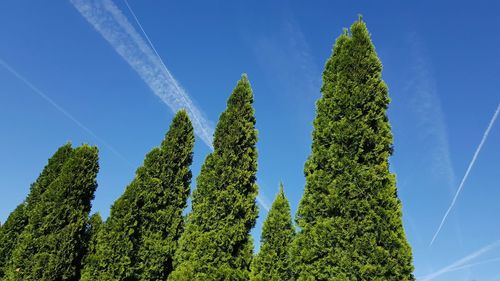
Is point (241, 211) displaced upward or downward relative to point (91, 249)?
upward

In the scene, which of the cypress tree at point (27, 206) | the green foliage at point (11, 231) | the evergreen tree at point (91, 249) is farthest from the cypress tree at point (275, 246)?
the green foliage at point (11, 231)

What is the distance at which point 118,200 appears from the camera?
14422 millimetres

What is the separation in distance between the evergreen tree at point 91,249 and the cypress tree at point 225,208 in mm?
2906

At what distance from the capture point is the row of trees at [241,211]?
10.0 meters

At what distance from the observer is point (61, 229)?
14.8m

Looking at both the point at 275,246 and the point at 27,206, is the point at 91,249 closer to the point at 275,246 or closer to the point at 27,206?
the point at 27,206

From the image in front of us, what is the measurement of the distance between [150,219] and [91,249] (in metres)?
2.71

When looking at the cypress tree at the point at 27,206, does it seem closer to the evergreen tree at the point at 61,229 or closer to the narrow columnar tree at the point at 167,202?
the evergreen tree at the point at 61,229

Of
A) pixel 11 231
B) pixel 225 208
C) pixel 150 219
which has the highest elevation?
pixel 225 208

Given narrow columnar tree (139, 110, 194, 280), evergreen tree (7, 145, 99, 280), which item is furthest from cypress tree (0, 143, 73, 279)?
narrow columnar tree (139, 110, 194, 280)

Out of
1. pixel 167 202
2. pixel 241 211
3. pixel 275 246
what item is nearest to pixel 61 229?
pixel 167 202

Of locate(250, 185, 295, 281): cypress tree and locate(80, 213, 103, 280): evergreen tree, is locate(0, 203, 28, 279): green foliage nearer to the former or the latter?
locate(80, 213, 103, 280): evergreen tree

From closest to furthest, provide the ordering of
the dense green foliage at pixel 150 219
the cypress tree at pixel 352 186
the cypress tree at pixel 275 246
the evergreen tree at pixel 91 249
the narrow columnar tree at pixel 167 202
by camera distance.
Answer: the cypress tree at pixel 352 186
the cypress tree at pixel 275 246
the evergreen tree at pixel 91 249
the dense green foliage at pixel 150 219
the narrow columnar tree at pixel 167 202

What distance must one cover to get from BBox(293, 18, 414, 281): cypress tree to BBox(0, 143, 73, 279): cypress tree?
510 inches
